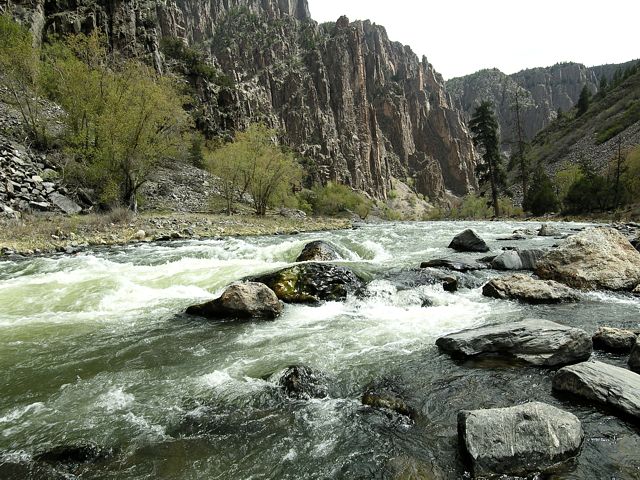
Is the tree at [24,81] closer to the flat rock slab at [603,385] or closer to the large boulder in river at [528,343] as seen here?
the large boulder in river at [528,343]

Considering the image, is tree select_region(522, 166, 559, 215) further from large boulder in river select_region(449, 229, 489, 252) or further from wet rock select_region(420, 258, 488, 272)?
wet rock select_region(420, 258, 488, 272)

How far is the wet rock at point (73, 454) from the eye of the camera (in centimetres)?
396

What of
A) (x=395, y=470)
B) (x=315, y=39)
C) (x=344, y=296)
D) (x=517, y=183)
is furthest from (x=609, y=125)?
(x=315, y=39)

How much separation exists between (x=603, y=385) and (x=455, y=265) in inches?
349

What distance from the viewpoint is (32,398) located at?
5324 millimetres

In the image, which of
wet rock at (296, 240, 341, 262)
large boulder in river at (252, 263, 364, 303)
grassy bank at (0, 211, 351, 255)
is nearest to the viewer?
large boulder in river at (252, 263, 364, 303)

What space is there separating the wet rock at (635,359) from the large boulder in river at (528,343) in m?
0.54

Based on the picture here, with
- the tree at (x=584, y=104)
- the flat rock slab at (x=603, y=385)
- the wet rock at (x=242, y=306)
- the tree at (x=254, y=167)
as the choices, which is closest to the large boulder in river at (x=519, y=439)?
the flat rock slab at (x=603, y=385)

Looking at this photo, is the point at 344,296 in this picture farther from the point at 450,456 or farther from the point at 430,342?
the point at 450,456

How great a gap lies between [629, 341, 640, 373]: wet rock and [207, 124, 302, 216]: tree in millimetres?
35291

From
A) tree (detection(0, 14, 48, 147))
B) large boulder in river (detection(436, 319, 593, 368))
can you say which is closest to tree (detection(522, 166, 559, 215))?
large boulder in river (detection(436, 319, 593, 368))

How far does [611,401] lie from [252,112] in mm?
114522

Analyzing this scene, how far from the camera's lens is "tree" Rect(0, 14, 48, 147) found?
26.6 m

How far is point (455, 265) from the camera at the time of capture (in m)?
13.3
